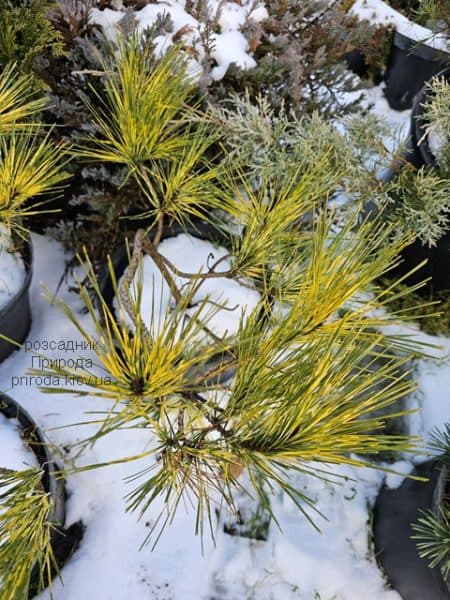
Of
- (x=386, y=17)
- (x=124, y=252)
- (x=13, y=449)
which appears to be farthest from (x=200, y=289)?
(x=386, y=17)

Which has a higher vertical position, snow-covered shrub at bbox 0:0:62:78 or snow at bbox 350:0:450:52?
snow at bbox 350:0:450:52

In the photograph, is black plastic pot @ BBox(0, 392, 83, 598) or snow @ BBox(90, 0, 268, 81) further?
snow @ BBox(90, 0, 268, 81)

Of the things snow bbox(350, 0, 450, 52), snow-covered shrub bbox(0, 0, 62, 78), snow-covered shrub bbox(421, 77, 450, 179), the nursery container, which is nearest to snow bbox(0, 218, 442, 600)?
the nursery container

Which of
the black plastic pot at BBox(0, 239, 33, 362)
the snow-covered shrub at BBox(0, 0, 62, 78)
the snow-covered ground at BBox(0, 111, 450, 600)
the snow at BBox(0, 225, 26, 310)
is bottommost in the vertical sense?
the snow-covered ground at BBox(0, 111, 450, 600)

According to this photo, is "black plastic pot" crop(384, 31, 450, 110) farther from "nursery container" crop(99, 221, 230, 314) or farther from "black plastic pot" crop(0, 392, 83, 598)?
"black plastic pot" crop(0, 392, 83, 598)

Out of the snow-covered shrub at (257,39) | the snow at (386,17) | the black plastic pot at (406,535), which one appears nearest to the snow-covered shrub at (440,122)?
the snow-covered shrub at (257,39)

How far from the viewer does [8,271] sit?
1.23 meters

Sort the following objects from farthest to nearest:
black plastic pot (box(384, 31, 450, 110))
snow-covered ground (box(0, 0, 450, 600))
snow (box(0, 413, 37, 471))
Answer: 1. black plastic pot (box(384, 31, 450, 110))
2. snow-covered ground (box(0, 0, 450, 600))
3. snow (box(0, 413, 37, 471))

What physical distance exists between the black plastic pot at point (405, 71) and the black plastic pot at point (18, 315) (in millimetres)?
1698

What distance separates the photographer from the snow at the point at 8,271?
1.20 meters

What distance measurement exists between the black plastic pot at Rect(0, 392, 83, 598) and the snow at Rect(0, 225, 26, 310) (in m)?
0.26

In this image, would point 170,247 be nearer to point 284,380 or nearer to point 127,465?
point 127,465

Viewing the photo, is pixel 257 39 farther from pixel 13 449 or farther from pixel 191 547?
pixel 191 547

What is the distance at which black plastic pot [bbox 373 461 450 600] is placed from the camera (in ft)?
3.48
